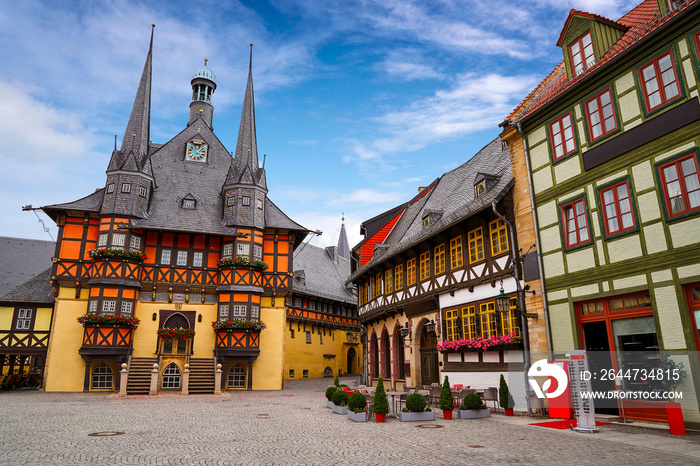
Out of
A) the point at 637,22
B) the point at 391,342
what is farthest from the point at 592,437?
the point at 391,342

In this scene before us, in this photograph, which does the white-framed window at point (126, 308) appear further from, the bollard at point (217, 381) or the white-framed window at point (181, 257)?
the bollard at point (217, 381)

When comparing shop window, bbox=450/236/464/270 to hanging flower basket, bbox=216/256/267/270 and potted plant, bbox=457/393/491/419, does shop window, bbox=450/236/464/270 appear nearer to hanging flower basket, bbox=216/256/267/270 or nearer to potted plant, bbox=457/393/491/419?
potted plant, bbox=457/393/491/419

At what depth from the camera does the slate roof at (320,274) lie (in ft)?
144

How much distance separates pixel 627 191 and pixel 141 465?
12.4 m

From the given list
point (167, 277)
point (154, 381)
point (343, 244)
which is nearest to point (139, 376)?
point (154, 381)

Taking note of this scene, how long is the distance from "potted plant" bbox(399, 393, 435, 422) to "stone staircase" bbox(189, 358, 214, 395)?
612 inches

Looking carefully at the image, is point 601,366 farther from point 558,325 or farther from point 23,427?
point 23,427

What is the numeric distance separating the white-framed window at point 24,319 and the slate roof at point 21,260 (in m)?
2.08

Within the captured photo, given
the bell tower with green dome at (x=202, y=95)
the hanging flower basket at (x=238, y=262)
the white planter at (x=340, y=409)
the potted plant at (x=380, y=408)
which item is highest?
the bell tower with green dome at (x=202, y=95)

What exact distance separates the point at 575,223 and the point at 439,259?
24.1 ft

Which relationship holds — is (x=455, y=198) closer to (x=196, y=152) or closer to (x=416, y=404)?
(x=416, y=404)

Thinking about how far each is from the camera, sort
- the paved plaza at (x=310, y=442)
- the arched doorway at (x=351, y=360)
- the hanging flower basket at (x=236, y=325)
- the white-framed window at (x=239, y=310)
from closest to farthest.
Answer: the paved plaza at (x=310, y=442)
the hanging flower basket at (x=236, y=325)
the white-framed window at (x=239, y=310)
the arched doorway at (x=351, y=360)

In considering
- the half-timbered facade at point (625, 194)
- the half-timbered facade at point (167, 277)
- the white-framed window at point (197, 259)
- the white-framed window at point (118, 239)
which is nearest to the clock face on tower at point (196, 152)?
the half-timbered facade at point (167, 277)

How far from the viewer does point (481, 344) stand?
16609 mm
